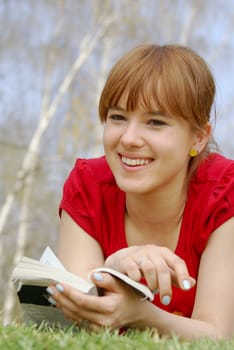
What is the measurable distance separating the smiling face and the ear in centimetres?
8

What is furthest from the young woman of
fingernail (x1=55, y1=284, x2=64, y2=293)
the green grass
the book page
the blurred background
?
the blurred background

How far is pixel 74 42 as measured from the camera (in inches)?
667

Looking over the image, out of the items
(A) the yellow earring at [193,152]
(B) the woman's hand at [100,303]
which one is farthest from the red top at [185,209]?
(B) the woman's hand at [100,303]

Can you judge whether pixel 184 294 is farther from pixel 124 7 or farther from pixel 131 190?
pixel 124 7

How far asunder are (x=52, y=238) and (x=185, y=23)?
546cm

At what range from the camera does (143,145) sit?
3.21m

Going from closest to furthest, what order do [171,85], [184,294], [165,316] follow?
[165,316]
[171,85]
[184,294]

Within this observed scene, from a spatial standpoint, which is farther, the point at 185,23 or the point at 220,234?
the point at 185,23

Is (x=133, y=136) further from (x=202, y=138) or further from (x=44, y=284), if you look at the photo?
(x=44, y=284)

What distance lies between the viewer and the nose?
318 cm

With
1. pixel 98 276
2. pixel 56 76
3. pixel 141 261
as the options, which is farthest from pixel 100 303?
pixel 56 76

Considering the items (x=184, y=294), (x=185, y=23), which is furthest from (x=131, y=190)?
(x=185, y=23)

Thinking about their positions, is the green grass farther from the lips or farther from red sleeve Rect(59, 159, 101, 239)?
red sleeve Rect(59, 159, 101, 239)

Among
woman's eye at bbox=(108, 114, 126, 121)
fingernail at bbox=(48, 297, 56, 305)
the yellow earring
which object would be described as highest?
woman's eye at bbox=(108, 114, 126, 121)
